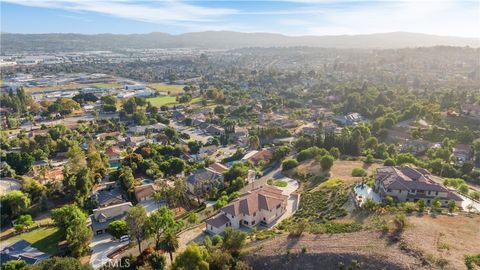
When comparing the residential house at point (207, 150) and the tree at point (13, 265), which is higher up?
the tree at point (13, 265)

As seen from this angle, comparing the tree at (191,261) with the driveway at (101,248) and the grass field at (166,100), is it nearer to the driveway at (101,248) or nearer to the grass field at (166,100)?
the driveway at (101,248)

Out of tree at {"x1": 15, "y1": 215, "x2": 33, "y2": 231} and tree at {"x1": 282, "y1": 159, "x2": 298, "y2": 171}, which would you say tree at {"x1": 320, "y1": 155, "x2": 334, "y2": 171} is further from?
tree at {"x1": 15, "y1": 215, "x2": 33, "y2": 231}

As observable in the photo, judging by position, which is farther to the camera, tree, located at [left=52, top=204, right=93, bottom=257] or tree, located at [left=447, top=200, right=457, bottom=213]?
tree, located at [left=52, top=204, right=93, bottom=257]

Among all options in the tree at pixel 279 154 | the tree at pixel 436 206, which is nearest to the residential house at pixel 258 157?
the tree at pixel 279 154

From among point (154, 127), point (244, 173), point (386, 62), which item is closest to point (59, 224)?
point (244, 173)

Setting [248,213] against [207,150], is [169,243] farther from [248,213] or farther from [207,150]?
[207,150]

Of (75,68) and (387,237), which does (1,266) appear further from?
(75,68)

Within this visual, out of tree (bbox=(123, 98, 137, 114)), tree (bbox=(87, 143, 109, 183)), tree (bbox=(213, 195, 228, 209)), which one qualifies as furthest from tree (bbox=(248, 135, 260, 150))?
tree (bbox=(123, 98, 137, 114))
